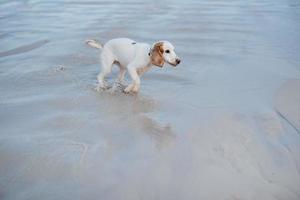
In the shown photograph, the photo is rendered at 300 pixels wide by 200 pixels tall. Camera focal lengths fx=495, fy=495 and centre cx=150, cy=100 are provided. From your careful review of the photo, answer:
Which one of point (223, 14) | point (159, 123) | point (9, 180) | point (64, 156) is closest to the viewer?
point (9, 180)

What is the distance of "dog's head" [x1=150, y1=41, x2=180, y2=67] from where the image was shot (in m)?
6.54

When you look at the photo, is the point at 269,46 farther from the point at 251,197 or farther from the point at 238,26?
the point at 251,197

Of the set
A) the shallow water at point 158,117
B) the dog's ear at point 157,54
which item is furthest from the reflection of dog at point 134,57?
the shallow water at point 158,117

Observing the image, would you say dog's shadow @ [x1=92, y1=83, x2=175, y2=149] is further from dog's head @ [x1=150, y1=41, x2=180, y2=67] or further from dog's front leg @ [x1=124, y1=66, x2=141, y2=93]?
dog's head @ [x1=150, y1=41, x2=180, y2=67]

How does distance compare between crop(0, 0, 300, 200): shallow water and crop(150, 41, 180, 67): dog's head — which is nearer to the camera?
crop(0, 0, 300, 200): shallow water

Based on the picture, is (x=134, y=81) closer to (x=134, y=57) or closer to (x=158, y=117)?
(x=134, y=57)

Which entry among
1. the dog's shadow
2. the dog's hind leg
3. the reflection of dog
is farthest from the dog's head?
the dog's hind leg

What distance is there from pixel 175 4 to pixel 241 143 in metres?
9.20

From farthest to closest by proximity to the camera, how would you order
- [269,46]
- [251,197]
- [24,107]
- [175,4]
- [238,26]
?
[175,4] < [238,26] < [269,46] < [24,107] < [251,197]

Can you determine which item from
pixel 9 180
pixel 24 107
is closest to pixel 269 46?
pixel 24 107

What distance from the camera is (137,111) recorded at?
6.56 m

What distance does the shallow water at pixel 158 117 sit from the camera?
4633mm

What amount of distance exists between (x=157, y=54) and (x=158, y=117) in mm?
906

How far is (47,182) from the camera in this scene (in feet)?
15.2
